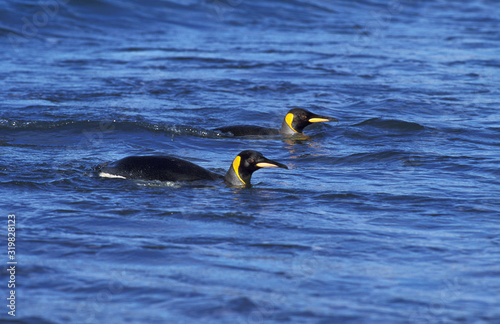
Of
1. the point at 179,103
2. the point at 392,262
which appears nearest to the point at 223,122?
the point at 179,103

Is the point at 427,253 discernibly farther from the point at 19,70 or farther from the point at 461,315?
the point at 19,70

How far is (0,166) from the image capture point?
8.42 metres

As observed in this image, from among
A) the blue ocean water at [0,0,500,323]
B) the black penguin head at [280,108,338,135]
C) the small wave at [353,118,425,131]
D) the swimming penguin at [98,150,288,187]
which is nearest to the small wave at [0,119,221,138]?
the blue ocean water at [0,0,500,323]

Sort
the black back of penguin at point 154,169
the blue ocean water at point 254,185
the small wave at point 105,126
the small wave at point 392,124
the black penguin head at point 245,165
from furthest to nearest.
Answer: the small wave at point 392,124 → the small wave at point 105,126 → the black penguin head at point 245,165 → the black back of penguin at point 154,169 → the blue ocean water at point 254,185

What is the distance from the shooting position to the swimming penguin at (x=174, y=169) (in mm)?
7871

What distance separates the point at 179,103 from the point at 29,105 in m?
2.48

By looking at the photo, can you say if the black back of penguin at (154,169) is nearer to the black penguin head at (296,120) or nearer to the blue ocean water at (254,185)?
the blue ocean water at (254,185)

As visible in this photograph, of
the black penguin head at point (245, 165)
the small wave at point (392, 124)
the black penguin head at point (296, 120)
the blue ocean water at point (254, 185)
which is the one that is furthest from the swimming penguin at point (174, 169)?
the small wave at point (392, 124)

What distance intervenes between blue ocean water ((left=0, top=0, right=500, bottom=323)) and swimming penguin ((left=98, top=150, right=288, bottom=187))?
13cm

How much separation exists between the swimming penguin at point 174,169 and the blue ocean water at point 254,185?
5.0 inches

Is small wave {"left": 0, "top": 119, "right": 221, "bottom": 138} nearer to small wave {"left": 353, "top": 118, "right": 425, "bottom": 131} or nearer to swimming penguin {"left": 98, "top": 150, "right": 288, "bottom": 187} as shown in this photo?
small wave {"left": 353, "top": 118, "right": 425, "bottom": 131}

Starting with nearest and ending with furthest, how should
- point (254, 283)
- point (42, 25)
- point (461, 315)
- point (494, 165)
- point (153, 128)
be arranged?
point (461, 315) → point (254, 283) → point (494, 165) → point (153, 128) → point (42, 25)

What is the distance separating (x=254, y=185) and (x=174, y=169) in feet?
2.97

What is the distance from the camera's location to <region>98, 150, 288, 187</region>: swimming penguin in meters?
7.87
